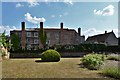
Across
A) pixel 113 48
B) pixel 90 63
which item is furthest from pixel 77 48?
pixel 90 63

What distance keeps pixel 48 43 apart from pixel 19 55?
2297cm

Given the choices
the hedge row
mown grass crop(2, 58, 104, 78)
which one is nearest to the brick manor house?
the hedge row

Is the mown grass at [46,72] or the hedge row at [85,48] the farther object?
the hedge row at [85,48]

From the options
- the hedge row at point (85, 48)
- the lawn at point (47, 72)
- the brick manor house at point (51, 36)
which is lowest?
the lawn at point (47, 72)

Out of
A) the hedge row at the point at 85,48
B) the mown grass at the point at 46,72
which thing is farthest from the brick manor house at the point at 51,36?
the mown grass at the point at 46,72

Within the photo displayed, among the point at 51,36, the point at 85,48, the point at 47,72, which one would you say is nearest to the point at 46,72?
the point at 47,72

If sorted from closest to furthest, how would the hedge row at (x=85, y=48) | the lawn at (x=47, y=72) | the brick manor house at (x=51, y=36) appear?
1. the lawn at (x=47, y=72)
2. the hedge row at (x=85, y=48)
3. the brick manor house at (x=51, y=36)

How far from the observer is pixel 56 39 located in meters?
61.7

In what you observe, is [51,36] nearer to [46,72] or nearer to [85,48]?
[85,48]

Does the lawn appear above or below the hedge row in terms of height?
below

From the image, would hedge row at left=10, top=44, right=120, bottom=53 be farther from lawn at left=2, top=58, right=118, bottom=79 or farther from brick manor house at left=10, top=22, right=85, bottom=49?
lawn at left=2, top=58, right=118, bottom=79

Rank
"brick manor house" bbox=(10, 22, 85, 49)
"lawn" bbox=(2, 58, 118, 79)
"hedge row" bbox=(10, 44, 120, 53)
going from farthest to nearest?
"brick manor house" bbox=(10, 22, 85, 49) < "hedge row" bbox=(10, 44, 120, 53) < "lawn" bbox=(2, 58, 118, 79)

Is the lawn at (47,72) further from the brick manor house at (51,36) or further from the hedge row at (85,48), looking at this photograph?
the brick manor house at (51,36)

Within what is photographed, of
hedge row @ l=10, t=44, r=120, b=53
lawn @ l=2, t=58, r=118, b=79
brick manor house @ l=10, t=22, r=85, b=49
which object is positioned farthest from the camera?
brick manor house @ l=10, t=22, r=85, b=49
